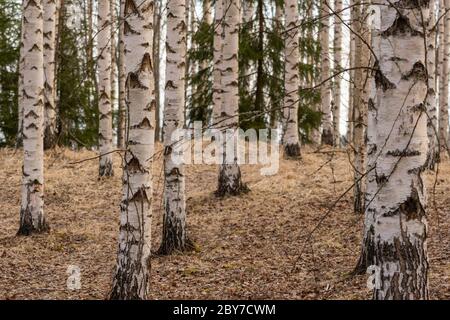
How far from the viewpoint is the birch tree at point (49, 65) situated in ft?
39.5

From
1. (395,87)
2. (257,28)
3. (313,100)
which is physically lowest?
(395,87)

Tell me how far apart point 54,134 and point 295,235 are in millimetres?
8848

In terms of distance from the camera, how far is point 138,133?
16.4 ft

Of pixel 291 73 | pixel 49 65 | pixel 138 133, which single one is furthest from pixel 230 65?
pixel 49 65

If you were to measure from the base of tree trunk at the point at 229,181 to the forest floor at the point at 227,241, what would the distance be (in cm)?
24

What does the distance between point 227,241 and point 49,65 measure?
26.5ft

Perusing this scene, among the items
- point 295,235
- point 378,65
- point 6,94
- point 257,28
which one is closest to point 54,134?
point 6,94

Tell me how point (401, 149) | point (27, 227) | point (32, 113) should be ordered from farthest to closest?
point (27, 227)
point (32, 113)
point (401, 149)

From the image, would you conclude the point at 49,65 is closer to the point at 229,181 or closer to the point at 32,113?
the point at 32,113

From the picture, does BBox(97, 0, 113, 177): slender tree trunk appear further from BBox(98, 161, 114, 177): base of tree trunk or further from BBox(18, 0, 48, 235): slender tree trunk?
BBox(18, 0, 48, 235): slender tree trunk

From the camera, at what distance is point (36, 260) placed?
769 centimetres

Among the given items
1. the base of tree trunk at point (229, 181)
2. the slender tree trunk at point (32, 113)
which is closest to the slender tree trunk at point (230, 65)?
the base of tree trunk at point (229, 181)

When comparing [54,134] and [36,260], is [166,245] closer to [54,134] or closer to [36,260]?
[36,260]

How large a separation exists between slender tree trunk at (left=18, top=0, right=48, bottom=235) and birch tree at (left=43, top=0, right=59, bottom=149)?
218 cm
